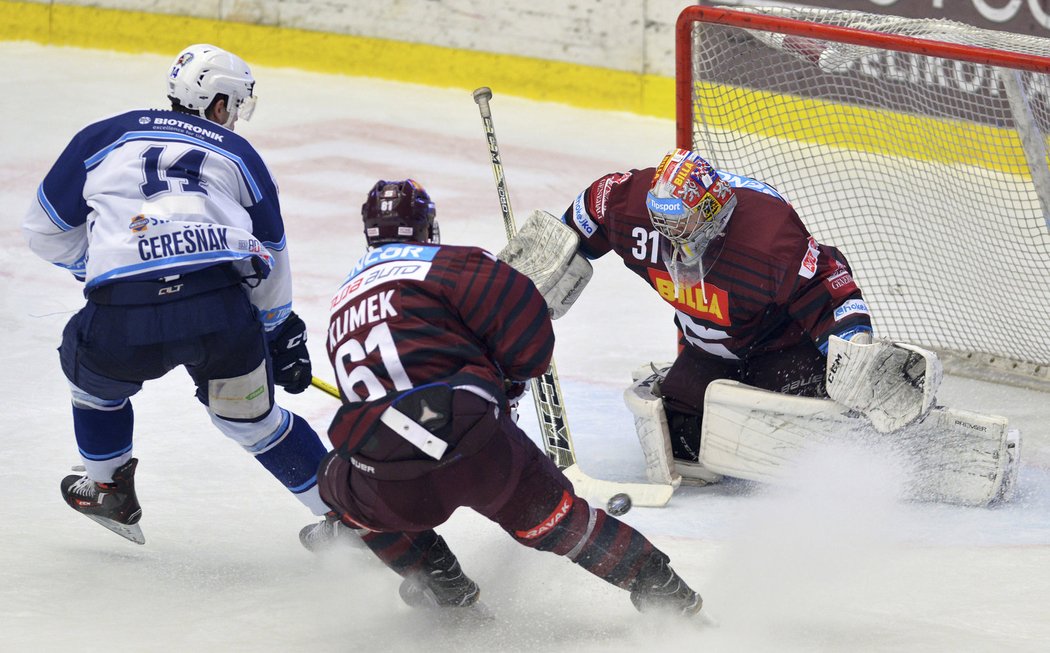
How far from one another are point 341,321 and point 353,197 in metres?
3.79

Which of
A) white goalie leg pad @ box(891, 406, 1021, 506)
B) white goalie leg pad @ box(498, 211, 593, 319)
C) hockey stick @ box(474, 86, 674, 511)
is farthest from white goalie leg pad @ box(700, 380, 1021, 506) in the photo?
white goalie leg pad @ box(498, 211, 593, 319)

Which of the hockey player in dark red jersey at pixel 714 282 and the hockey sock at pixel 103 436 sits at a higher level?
the hockey player in dark red jersey at pixel 714 282

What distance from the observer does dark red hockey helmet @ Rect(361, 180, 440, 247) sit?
266cm

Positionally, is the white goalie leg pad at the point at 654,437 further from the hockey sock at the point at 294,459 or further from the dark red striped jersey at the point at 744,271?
the hockey sock at the point at 294,459

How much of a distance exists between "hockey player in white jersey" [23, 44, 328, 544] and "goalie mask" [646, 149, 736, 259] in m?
0.86

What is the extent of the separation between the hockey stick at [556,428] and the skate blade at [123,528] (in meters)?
1.04

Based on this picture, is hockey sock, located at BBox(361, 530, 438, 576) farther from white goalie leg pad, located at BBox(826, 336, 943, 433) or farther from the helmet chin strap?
white goalie leg pad, located at BBox(826, 336, 943, 433)

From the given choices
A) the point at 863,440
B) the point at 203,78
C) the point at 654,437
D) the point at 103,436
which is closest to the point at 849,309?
the point at 863,440

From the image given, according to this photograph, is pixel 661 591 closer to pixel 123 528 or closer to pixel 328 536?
pixel 328 536

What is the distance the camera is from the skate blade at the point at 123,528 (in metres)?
3.19

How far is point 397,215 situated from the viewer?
8.71 ft

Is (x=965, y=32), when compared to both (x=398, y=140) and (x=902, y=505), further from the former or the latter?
(x=398, y=140)

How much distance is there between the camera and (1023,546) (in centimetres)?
322

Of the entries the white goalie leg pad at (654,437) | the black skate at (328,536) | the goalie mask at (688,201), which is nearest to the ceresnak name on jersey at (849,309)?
the goalie mask at (688,201)
